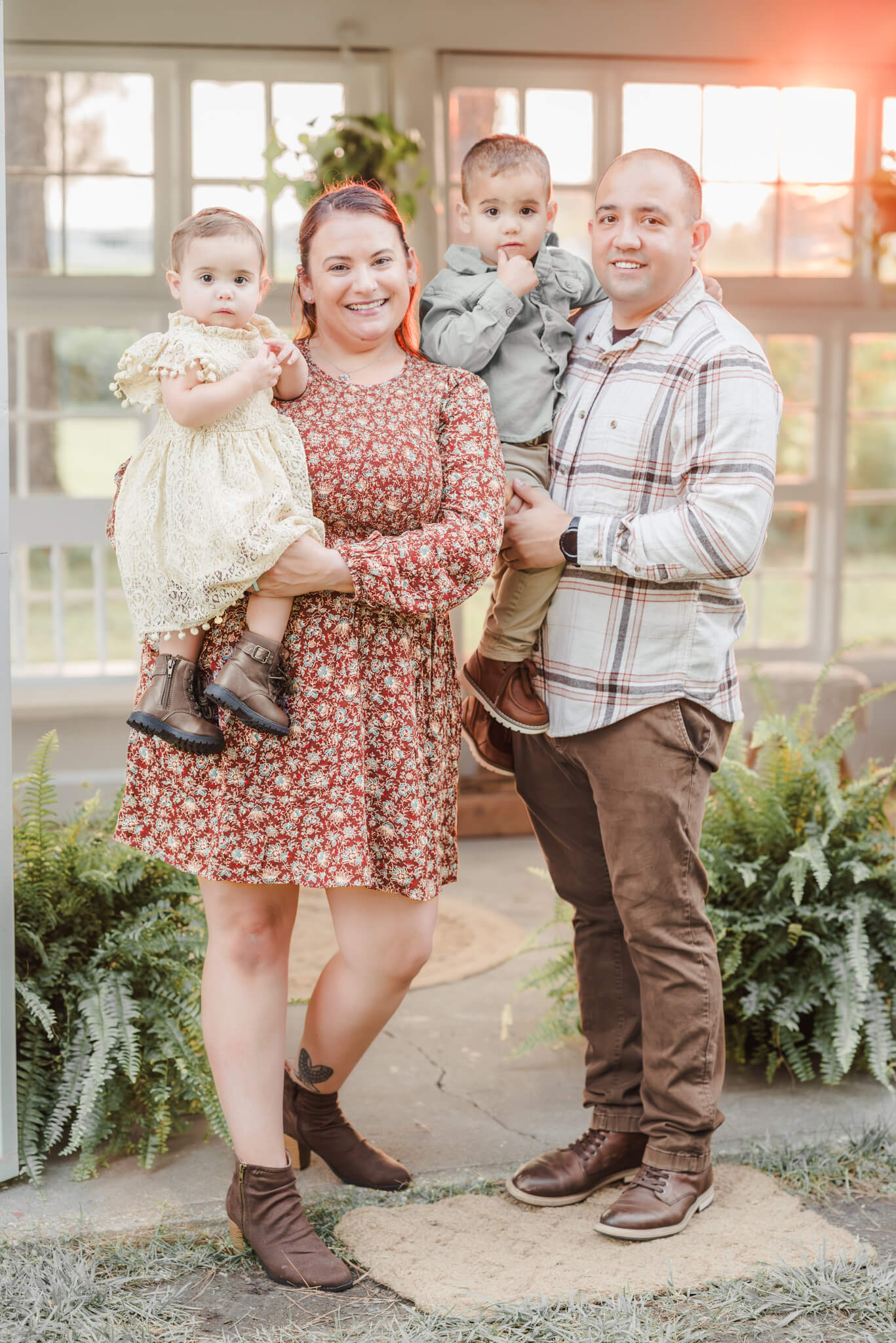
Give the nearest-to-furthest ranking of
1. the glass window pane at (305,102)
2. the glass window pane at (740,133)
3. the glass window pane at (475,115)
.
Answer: the glass window pane at (305,102) → the glass window pane at (475,115) → the glass window pane at (740,133)

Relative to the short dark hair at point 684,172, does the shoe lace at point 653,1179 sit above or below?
below

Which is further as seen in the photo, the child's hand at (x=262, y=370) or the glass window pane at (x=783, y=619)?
the glass window pane at (x=783, y=619)

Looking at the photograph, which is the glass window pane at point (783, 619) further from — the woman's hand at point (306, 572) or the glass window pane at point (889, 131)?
the woman's hand at point (306, 572)

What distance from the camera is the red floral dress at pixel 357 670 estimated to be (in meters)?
2.09

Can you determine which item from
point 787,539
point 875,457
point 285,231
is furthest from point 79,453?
point 875,457

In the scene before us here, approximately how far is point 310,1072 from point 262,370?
1.23m

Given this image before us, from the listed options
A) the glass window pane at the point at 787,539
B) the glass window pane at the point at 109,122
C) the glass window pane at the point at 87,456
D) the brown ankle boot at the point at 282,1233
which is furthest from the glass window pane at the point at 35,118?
the brown ankle boot at the point at 282,1233

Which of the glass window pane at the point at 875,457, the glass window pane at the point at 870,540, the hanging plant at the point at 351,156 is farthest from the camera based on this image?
the glass window pane at the point at 870,540

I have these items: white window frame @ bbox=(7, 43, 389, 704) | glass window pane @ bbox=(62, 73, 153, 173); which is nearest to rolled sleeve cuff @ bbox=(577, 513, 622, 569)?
white window frame @ bbox=(7, 43, 389, 704)

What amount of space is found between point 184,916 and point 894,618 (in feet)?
25.7

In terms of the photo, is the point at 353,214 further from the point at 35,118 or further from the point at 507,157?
the point at 35,118

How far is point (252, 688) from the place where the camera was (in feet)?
6.58

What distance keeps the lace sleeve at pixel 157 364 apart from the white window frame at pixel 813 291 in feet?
10.6

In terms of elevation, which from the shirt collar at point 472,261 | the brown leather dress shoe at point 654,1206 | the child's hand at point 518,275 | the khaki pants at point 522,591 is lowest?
the brown leather dress shoe at point 654,1206
